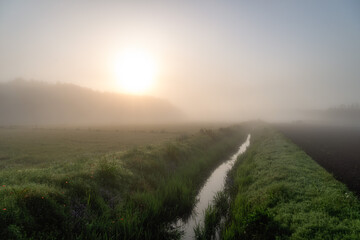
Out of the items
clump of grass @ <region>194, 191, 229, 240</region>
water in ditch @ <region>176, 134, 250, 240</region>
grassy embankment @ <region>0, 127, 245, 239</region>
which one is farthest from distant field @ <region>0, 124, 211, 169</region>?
clump of grass @ <region>194, 191, 229, 240</region>

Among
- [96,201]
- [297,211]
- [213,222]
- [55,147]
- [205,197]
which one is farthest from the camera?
[55,147]

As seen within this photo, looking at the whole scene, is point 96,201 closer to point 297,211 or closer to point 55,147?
point 297,211

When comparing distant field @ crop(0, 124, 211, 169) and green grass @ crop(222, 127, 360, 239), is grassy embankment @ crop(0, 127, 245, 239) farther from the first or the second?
distant field @ crop(0, 124, 211, 169)

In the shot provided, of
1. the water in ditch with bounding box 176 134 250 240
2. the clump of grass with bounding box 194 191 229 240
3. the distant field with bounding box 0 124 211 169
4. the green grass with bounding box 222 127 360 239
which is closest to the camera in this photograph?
the green grass with bounding box 222 127 360 239

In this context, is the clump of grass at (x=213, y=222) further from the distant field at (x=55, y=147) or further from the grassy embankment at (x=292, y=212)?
the distant field at (x=55, y=147)

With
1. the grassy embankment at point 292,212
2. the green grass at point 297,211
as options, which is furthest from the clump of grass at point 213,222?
the green grass at point 297,211

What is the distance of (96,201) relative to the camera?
10016 mm

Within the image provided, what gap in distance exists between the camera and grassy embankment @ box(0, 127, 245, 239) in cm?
707

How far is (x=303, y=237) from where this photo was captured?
6.93m

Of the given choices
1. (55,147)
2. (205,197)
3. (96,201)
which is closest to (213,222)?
(205,197)

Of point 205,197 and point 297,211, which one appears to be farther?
point 205,197

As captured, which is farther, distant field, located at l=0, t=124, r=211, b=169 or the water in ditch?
distant field, located at l=0, t=124, r=211, b=169

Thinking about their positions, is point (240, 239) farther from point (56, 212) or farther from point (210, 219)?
point (56, 212)

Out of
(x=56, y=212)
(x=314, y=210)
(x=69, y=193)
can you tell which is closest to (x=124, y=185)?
(x=69, y=193)
